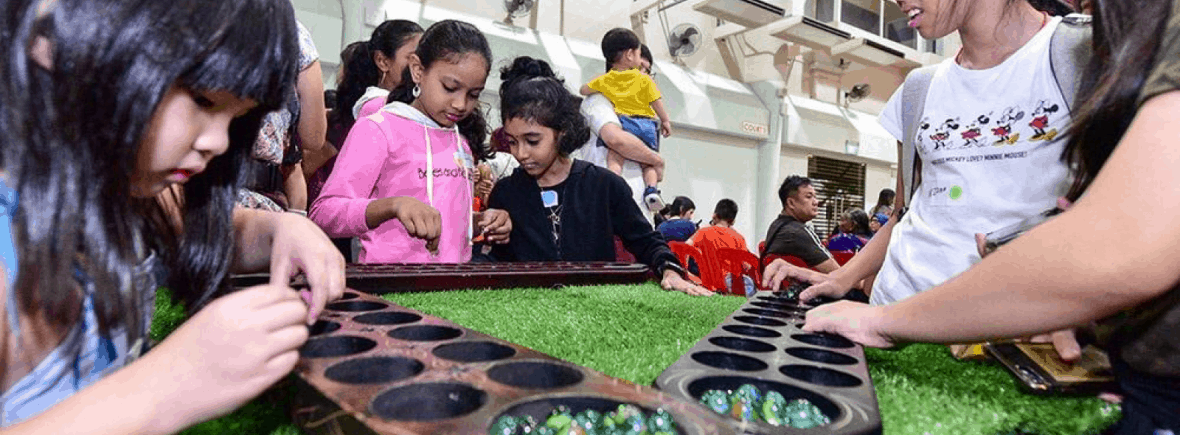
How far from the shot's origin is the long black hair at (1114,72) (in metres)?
0.54

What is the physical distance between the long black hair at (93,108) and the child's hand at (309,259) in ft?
0.86

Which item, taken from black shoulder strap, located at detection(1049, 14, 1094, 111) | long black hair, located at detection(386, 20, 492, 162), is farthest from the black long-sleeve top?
black shoulder strap, located at detection(1049, 14, 1094, 111)

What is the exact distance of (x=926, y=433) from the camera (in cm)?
59

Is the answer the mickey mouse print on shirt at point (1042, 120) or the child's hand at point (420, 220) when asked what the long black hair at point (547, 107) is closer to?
the child's hand at point (420, 220)

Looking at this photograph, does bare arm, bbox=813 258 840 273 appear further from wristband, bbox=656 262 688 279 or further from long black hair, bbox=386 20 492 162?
long black hair, bbox=386 20 492 162

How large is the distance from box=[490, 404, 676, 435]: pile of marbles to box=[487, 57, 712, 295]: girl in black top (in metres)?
1.61

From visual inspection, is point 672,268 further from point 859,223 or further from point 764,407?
point 859,223

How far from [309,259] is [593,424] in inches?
20.4

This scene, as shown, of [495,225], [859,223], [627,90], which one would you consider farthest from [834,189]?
[495,225]

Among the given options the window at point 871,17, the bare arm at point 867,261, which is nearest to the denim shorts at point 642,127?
the bare arm at point 867,261

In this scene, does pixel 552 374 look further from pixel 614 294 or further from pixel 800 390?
pixel 614 294

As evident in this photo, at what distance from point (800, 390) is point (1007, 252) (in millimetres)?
242

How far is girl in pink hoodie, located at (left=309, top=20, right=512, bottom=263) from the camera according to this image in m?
1.87

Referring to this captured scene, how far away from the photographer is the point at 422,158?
197 centimetres
